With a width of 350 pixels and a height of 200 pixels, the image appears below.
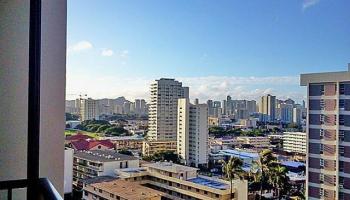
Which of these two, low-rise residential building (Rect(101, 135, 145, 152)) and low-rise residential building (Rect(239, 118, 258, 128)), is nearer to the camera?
low-rise residential building (Rect(239, 118, 258, 128))

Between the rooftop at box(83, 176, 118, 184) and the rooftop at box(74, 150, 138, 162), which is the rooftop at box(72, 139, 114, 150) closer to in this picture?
the rooftop at box(74, 150, 138, 162)

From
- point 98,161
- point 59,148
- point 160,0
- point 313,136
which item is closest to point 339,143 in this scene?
point 313,136

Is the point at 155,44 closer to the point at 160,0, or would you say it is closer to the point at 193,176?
the point at 160,0

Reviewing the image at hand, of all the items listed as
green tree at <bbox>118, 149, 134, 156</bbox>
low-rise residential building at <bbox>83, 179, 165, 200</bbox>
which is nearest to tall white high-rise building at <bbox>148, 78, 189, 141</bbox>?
green tree at <bbox>118, 149, 134, 156</bbox>

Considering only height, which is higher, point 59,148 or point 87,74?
point 87,74

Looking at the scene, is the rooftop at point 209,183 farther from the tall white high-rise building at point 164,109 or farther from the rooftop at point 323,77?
the rooftop at point 323,77

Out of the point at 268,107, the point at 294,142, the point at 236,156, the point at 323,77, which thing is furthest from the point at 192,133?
the point at 323,77
